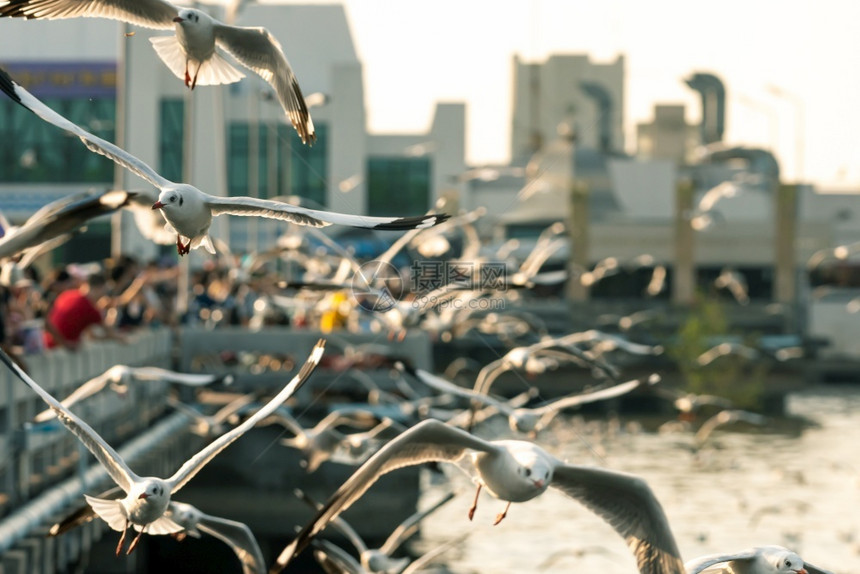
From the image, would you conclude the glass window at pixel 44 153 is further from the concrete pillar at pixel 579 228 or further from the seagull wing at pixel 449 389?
the seagull wing at pixel 449 389

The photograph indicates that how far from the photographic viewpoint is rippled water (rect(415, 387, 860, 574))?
25.7 metres

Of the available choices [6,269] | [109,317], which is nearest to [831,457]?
[109,317]

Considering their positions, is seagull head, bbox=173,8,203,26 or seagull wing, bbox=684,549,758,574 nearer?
seagull wing, bbox=684,549,758,574

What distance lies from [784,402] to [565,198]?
24.6 meters

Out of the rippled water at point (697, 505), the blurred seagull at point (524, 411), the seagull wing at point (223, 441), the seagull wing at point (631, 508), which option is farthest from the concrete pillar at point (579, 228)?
the seagull wing at point (223, 441)

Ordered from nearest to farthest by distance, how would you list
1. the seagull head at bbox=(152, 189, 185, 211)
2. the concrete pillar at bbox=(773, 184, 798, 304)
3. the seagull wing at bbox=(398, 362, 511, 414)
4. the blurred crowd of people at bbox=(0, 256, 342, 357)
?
the seagull head at bbox=(152, 189, 185, 211) → the seagull wing at bbox=(398, 362, 511, 414) → the blurred crowd of people at bbox=(0, 256, 342, 357) → the concrete pillar at bbox=(773, 184, 798, 304)

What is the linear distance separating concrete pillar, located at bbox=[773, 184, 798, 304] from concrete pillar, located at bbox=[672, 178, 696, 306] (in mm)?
3376

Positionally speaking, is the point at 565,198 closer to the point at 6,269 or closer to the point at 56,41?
the point at 56,41

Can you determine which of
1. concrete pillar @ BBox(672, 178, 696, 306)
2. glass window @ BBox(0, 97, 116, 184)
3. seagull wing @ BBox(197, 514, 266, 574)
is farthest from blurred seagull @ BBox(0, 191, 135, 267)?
concrete pillar @ BBox(672, 178, 696, 306)

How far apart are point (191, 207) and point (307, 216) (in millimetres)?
720

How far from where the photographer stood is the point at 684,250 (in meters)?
64.0

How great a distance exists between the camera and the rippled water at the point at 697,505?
2567 centimetres

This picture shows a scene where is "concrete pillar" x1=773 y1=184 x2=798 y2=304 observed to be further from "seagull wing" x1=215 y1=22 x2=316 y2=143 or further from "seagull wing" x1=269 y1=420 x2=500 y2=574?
"seagull wing" x1=269 y1=420 x2=500 y2=574

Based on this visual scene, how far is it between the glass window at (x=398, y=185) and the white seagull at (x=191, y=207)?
183ft
